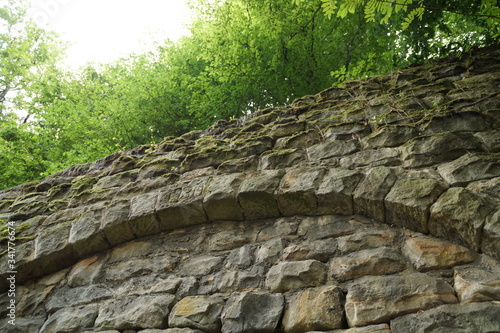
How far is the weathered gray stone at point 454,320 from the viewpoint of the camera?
1.37 meters

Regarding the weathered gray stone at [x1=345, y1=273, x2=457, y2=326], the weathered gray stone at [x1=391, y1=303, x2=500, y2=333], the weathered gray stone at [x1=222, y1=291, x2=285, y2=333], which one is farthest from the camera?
the weathered gray stone at [x1=222, y1=291, x2=285, y2=333]

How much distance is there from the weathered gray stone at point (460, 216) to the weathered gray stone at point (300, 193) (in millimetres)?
767

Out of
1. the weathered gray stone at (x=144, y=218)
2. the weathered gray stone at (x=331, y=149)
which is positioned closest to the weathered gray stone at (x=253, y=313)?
the weathered gray stone at (x=144, y=218)

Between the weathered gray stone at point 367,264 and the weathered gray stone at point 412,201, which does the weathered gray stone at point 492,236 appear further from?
the weathered gray stone at point 367,264

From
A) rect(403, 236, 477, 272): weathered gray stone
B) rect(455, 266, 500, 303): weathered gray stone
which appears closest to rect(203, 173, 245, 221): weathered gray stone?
rect(403, 236, 477, 272): weathered gray stone

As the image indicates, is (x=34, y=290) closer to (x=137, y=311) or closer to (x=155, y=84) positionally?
(x=137, y=311)

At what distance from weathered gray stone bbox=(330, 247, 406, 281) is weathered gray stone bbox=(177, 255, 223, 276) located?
849 mm

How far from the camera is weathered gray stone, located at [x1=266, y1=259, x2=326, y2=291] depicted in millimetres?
1940

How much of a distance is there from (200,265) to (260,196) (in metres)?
0.68

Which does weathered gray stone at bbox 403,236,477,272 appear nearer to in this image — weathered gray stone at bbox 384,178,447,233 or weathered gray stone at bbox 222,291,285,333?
weathered gray stone at bbox 384,178,447,233

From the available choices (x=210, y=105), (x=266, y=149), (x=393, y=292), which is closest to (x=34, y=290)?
(x=266, y=149)

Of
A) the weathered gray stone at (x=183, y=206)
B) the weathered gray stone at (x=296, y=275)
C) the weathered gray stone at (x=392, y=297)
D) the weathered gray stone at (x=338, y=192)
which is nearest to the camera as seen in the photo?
the weathered gray stone at (x=392, y=297)

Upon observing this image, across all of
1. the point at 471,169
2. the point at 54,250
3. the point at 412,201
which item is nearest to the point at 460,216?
the point at 412,201

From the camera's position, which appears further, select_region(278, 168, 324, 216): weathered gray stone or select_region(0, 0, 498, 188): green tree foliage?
select_region(0, 0, 498, 188): green tree foliage
